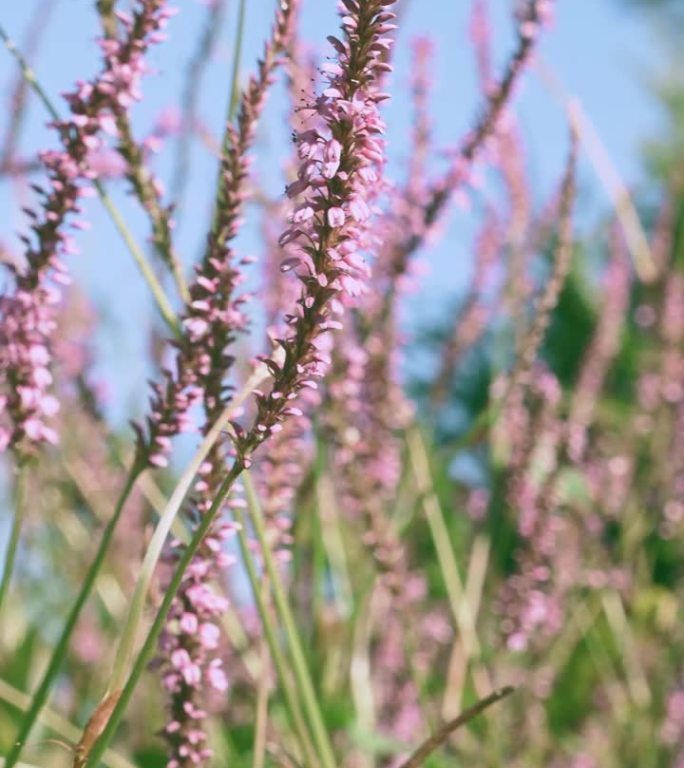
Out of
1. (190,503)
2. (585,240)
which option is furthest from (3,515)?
(190,503)

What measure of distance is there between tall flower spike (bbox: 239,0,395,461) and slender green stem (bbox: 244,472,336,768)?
0.88 feet

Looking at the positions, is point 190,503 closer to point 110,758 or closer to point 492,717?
point 110,758

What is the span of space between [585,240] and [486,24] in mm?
407

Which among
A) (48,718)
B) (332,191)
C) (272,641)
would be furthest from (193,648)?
(48,718)

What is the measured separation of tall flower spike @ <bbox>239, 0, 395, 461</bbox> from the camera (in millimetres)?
672

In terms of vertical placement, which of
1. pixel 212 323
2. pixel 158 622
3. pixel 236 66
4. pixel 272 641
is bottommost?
pixel 158 622

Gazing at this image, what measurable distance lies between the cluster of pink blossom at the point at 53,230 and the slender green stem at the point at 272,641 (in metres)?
0.16

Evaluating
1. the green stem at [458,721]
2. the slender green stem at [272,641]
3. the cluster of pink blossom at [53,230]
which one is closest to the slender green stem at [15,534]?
the cluster of pink blossom at [53,230]

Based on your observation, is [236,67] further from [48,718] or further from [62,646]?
[48,718]

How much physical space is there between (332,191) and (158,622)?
0.75ft

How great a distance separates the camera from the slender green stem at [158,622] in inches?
26.4

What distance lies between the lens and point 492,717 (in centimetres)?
158

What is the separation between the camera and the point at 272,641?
97cm

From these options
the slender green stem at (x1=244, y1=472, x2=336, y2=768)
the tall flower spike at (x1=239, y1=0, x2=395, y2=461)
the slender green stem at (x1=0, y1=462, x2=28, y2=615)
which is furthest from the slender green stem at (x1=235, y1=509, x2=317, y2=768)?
the tall flower spike at (x1=239, y1=0, x2=395, y2=461)
